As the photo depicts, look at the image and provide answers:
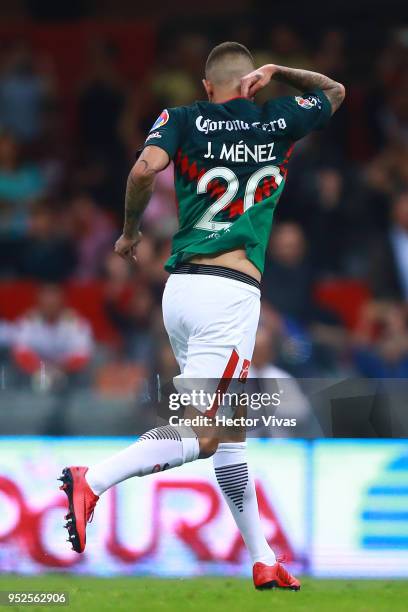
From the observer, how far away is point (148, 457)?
6238 millimetres

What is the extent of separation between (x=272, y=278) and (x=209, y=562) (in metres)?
4.69

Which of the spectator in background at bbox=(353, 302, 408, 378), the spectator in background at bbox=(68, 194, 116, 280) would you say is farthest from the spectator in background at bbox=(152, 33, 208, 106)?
the spectator in background at bbox=(353, 302, 408, 378)

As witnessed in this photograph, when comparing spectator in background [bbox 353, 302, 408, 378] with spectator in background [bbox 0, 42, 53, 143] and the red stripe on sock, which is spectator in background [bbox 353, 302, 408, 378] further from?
the red stripe on sock

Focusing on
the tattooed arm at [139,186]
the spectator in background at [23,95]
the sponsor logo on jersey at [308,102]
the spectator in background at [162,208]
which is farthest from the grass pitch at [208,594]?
the spectator in background at [23,95]

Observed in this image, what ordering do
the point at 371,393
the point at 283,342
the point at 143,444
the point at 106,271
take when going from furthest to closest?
1. the point at 106,271
2. the point at 283,342
3. the point at 371,393
4. the point at 143,444

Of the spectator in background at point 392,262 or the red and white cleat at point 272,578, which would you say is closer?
the red and white cleat at point 272,578

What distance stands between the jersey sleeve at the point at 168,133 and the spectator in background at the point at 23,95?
8667 mm

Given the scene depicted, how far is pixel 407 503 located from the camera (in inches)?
310

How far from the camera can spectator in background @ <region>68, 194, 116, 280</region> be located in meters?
13.2

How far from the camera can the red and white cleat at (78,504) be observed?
6.04 meters

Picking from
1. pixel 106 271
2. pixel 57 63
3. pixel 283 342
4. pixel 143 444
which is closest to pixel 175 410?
pixel 143 444

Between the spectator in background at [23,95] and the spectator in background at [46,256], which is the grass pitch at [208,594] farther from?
the spectator in background at [23,95]

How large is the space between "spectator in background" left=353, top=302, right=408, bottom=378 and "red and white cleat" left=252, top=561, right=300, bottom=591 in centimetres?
464

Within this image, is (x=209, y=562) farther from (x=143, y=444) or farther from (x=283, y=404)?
(x=143, y=444)
